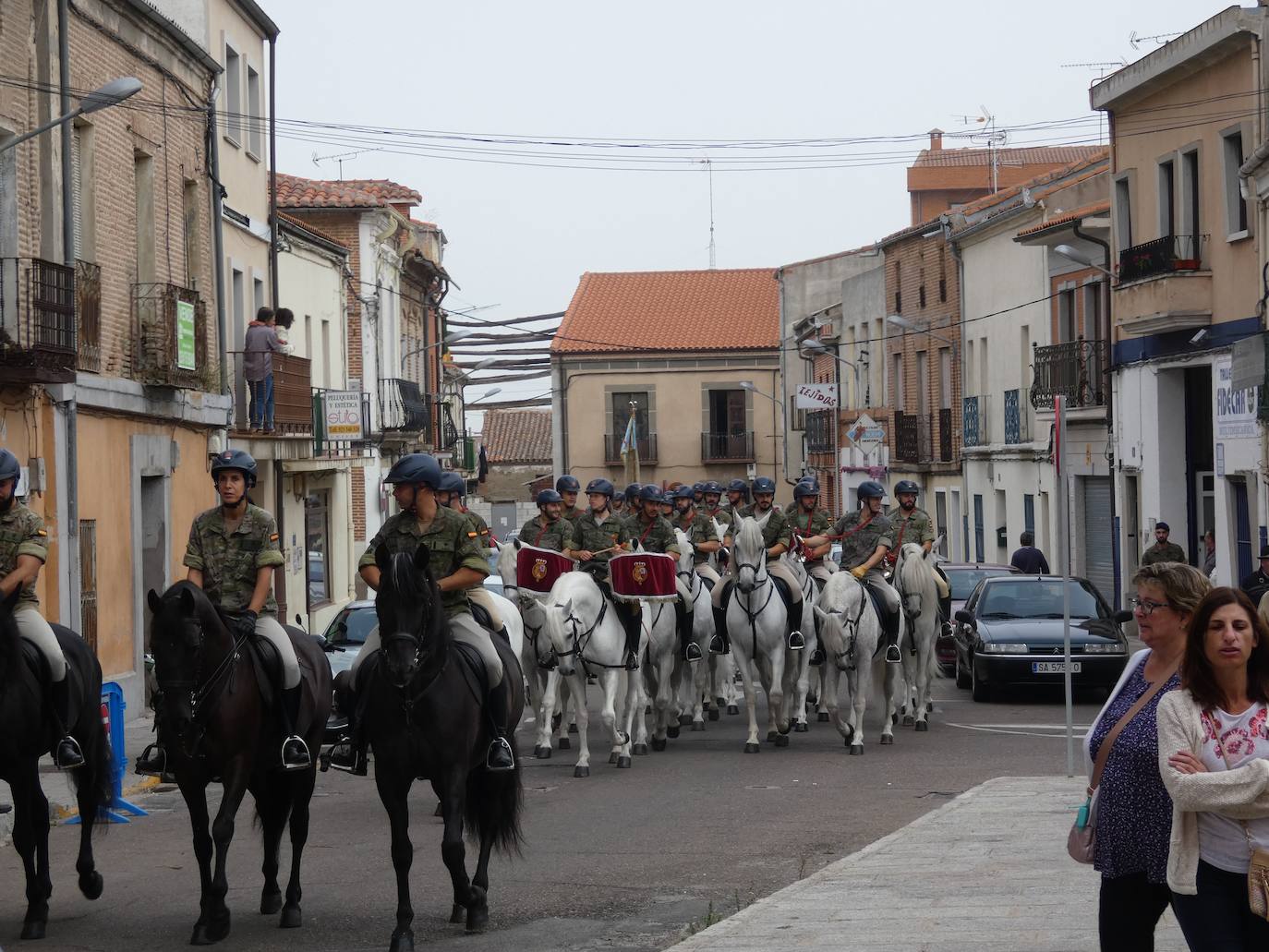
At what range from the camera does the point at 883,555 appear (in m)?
18.4

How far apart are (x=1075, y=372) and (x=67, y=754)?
30.3 meters

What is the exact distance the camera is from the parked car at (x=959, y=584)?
85.8ft

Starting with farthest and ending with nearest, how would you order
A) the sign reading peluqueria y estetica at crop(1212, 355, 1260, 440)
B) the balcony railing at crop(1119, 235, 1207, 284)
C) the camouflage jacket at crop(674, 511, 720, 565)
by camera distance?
the balcony railing at crop(1119, 235, 1207, 284) < the sign reading peluqueria y estetica at crop(1212, 355, 1260, 440) < the camouflage jacket at crop(674, 511, 720, 565)

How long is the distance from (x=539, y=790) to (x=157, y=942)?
5.97m

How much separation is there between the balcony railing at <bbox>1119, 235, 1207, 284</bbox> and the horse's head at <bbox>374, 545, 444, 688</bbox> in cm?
2308

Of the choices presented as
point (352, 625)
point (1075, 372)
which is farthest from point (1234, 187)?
point (352, 625)

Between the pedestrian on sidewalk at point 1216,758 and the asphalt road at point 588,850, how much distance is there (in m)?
3.86

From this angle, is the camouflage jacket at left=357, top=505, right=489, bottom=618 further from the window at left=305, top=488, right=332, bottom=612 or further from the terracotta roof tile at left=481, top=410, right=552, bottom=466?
the terracotta roof tile at left=481, top=410, right=552, bottom=466

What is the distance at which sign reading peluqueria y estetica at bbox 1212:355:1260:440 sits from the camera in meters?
27.0

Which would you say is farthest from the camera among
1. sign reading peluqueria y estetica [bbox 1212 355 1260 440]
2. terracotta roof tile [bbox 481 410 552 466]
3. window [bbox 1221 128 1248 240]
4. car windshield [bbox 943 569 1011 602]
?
terracotta roof tile [bbox 481 410 552 466]

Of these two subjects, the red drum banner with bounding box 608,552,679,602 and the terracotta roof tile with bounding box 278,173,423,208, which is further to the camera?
the terracotta roof tile with bounding box 278,173,423,208

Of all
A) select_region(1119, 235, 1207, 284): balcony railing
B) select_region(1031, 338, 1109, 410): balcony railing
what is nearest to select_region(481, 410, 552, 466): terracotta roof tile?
select_region(1031, 338, 1109, 410): balcony railing

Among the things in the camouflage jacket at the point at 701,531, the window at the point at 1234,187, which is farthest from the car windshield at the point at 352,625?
the window at the point at 1234,187

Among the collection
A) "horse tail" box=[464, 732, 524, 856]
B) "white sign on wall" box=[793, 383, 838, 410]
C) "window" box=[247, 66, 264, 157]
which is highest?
"window" box=[247, 66, 264, 157]
